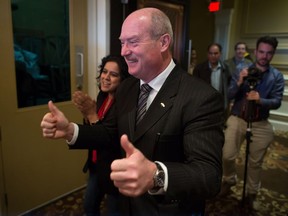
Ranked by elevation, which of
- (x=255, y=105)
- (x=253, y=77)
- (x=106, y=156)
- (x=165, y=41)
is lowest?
(x=106, y=156)

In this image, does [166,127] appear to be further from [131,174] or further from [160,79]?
[131,174]

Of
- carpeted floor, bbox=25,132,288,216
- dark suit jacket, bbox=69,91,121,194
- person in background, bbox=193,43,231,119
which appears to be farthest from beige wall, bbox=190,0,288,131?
dark suit jacket, bbox=69,91,121,194

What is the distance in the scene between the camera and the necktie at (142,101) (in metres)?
1.08

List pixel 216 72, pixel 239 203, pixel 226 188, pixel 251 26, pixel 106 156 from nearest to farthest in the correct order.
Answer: pixel 106 156, pixel 239 203, pixel 226 188, pixel 216 72, pixel 251 26

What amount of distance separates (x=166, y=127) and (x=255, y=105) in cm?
144

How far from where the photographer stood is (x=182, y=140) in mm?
974

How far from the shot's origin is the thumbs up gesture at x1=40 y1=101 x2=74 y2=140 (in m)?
1.04

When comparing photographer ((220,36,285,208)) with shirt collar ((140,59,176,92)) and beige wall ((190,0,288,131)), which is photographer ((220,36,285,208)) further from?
beige wall ((190,0,288,131))

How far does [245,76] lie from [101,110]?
1.24 m

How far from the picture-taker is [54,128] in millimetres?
1054

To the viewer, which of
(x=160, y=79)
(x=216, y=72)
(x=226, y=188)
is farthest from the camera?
(x=216, y=72)

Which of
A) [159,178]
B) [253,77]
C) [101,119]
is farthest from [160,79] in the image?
[253,77]

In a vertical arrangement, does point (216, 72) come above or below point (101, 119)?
above

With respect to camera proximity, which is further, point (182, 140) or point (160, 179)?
point (182, 140)
